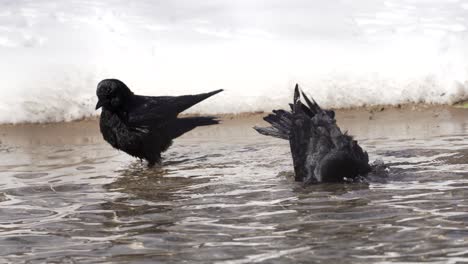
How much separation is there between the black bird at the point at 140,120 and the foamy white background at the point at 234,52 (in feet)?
5.47

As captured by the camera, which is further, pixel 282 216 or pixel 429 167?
pixel 429 167

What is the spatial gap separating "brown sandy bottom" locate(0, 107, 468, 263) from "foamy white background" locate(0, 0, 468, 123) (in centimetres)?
110

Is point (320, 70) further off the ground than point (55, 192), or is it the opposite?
point (320, 70)

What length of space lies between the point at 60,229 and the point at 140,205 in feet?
2.50

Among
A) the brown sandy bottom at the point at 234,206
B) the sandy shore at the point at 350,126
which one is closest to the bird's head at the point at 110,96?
the brown sandy bottom at the point at 234,206

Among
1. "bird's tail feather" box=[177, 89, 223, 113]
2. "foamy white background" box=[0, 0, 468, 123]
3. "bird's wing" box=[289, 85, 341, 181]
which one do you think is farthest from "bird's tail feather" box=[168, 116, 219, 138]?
"bird's wing" box=[289, 85, 341, 181]

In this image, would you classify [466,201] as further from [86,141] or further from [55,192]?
[86,141]

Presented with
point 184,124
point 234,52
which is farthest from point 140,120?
point 234,52

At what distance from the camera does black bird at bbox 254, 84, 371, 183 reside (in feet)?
20.7

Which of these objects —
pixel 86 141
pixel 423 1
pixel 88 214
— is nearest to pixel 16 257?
pixel 88 214

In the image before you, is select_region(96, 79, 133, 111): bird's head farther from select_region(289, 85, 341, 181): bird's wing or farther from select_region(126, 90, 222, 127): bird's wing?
select_region(289, 85, 341, 181): bird's wing

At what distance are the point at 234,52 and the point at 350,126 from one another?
207cm

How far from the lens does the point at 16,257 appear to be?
4621 mm

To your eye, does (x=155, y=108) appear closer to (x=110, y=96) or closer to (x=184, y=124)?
(x=184, y=124)
